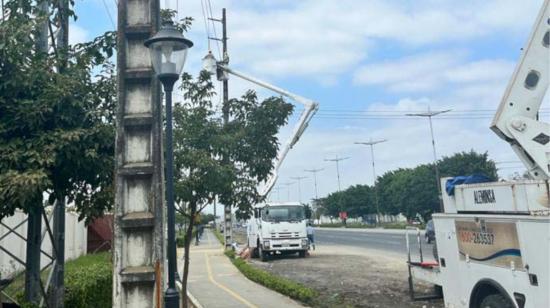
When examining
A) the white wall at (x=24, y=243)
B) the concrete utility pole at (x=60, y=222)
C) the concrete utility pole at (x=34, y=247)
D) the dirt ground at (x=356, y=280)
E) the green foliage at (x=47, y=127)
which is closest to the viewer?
the green foliage at (x=47, y=127)

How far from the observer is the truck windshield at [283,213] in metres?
25.0

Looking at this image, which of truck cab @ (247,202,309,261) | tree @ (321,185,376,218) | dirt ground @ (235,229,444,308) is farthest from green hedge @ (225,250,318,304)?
tree @ (321,185,376,218)

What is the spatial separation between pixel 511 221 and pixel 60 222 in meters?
6.25

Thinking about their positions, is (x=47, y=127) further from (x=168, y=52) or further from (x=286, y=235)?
(x=286, y=235)

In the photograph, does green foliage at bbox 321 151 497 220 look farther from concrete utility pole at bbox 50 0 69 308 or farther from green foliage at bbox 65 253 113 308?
concrete utility pole at bbox 50 0 69 308

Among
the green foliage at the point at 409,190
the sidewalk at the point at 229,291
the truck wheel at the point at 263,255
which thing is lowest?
the sidewalk at the point at 229,291

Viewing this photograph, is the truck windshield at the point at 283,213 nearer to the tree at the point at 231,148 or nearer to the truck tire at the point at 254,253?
the truck tire at the point at 254,253

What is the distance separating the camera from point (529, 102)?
307 inches

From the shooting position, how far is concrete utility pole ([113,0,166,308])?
590 centimetres

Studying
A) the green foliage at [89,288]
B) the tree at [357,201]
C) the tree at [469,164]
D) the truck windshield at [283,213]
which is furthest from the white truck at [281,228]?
the tree at [357,201]

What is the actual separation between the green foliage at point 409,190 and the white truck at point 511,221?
2974 centimetres

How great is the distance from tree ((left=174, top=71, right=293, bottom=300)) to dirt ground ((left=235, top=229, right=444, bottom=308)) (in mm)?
3715

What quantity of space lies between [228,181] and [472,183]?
387cm

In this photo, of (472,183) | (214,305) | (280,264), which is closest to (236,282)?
(214,305)
